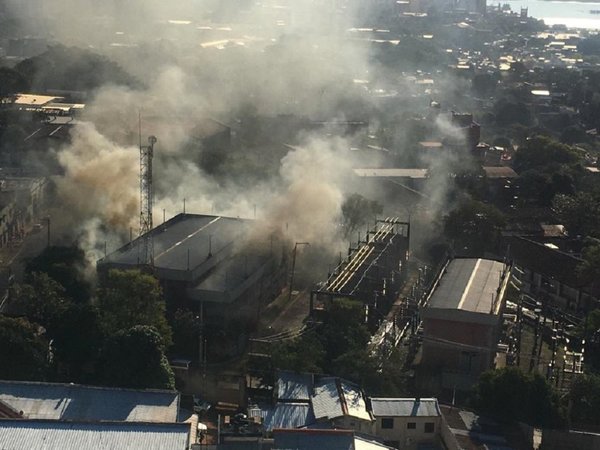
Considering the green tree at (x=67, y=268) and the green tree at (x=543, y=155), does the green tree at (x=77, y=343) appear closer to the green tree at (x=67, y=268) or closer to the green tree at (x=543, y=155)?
the green tree at (x=67, y=268)

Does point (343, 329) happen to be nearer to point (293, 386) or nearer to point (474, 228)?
point (293, 386)

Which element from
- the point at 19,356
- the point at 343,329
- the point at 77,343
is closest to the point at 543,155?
the point at 343,329

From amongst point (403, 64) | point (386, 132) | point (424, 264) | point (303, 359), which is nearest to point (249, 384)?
point (303, 359)

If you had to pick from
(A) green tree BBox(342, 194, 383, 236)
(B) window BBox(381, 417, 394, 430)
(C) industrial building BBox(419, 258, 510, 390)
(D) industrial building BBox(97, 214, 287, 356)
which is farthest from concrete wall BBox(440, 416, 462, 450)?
(A) green tree BBox(342, 194, 383, 236)

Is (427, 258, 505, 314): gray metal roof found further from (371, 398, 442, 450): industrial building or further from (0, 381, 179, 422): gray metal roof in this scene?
(0, 381, 179, 422): gray metal roof

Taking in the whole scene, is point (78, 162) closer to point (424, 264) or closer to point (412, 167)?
point (424, 264)

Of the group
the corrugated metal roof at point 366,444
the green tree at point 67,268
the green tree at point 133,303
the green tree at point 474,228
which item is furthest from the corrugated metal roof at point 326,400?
the green tree at point 474,228
